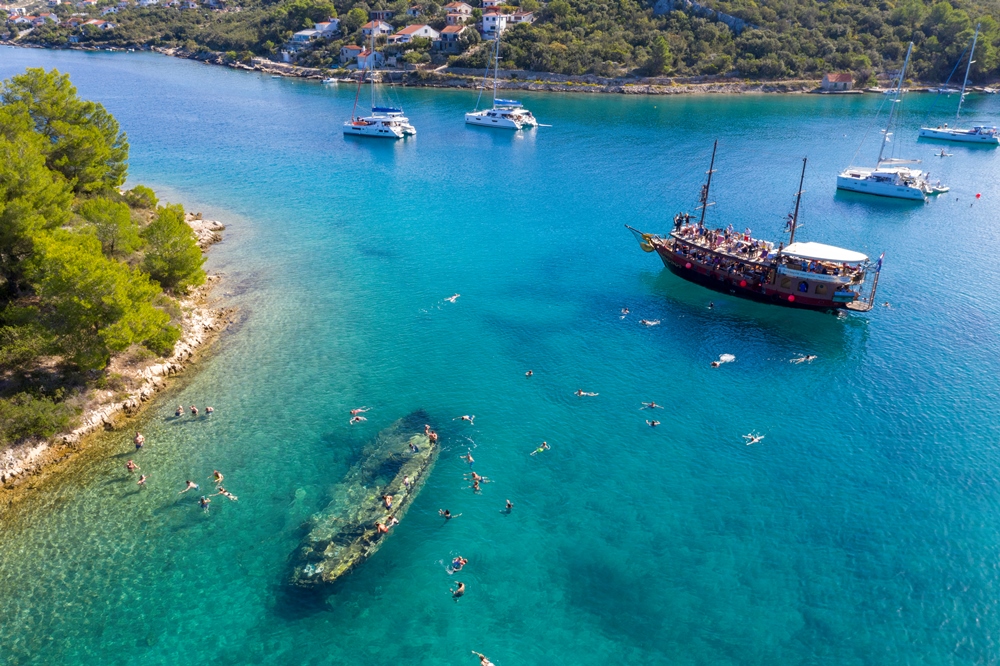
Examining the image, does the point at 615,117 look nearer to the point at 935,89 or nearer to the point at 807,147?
the point at 807,147

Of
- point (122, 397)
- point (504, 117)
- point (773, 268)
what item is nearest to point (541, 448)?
point (122, 397)

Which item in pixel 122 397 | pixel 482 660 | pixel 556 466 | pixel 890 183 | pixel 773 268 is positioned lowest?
pixel 482 660

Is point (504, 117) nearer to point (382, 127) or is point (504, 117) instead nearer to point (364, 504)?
point (382, 127)

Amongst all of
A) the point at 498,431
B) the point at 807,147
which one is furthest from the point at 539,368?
the point at 807,147

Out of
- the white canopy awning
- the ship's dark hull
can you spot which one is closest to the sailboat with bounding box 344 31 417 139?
the ship's dark hull

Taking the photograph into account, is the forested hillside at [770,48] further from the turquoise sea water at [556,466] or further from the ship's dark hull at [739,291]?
the ship's dark hull at [739,291]

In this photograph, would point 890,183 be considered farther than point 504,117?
No
